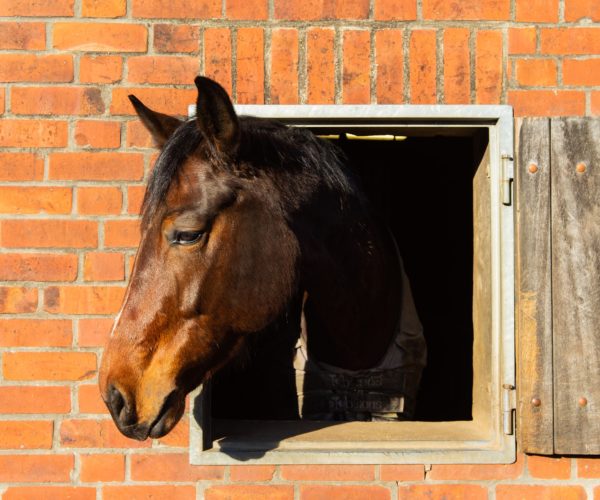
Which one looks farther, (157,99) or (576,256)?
(157,99)

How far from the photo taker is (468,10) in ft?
9.37

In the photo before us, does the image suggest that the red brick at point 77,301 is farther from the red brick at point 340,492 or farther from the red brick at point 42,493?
the red brick at point 340,492

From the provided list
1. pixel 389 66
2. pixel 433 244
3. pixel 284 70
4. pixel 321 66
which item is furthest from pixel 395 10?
pixel 433 244

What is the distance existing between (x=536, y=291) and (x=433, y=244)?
2570 mm

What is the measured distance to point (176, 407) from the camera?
2.39 m

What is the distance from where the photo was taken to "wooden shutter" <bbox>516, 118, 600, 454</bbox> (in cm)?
271

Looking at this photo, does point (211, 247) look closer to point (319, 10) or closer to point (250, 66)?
point (250, 66)

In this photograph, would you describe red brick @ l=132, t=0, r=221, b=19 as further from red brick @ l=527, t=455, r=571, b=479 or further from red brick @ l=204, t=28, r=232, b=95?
red brick @ l=527, t=455, r=571, b=479

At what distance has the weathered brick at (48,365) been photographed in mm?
2836

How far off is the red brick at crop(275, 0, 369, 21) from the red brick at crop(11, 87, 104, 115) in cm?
72

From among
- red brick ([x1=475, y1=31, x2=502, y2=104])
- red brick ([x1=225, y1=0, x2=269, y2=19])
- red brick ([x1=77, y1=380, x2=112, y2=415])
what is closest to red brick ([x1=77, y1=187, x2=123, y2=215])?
red brick ([x1=77, y1=380, x2=112, y2=415])

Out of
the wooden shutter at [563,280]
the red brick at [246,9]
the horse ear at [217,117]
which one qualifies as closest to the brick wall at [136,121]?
the red brick at [246,9]

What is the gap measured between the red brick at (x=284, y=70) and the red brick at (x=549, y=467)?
1525 mm

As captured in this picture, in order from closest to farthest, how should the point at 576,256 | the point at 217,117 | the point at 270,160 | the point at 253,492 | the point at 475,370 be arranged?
1. the point at 217,117
2. the point at 270,160
3. the point at 576,256
4. the point at 253,492
5. the point at 475,370
